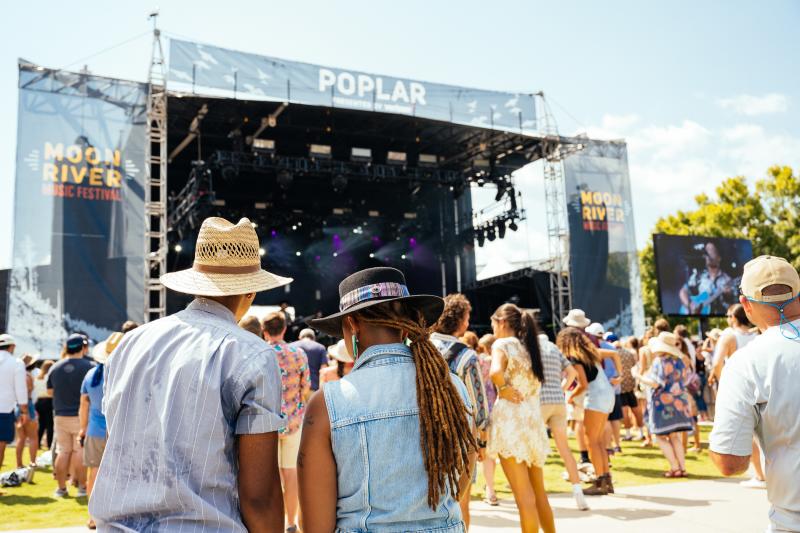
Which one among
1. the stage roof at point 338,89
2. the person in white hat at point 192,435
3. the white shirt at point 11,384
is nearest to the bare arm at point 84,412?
the white shirt at point 11,384

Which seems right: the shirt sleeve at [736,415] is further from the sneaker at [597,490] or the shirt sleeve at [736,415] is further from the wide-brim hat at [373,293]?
the sneaker at [597,490]

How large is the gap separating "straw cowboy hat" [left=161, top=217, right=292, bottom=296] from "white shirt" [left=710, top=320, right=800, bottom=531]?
1.50 m

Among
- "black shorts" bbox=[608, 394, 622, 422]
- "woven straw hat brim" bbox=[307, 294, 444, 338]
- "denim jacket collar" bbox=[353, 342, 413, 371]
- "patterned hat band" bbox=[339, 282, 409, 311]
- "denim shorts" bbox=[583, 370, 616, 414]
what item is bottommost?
"black shorts" bbox=[608, 394, 622, 422]

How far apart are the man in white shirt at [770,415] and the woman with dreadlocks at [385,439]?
35.9 inches

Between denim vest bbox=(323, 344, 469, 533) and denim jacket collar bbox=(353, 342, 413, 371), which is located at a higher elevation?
denim jacket collar bbox=(353, 342, 413, 371)

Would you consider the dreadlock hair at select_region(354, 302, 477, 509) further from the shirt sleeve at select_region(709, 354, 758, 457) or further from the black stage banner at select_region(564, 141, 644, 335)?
the black stage banner at select_region(564, 141, 644, 335)

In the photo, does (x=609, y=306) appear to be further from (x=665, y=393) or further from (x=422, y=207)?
(x=665, y=393)

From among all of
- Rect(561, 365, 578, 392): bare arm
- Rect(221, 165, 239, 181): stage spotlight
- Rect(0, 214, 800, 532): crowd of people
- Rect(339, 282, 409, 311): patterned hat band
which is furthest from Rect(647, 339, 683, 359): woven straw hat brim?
Rect(221, 165, 239, 181): stage spotlight

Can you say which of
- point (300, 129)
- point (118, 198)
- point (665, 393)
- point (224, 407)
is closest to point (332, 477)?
point (224, 407)

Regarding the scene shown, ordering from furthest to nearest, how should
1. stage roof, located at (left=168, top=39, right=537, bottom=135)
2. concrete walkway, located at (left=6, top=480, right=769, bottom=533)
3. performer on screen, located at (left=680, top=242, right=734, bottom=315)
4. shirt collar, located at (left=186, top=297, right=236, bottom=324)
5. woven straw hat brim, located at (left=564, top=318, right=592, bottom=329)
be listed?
performer on screen, located at (left=680, top=242, right=734, bottom=315)
stage roof, located at (left=168, top=39, right=537, bottom=135)
woven straw hat brim, located at (left=564, top=318, right=592, bottom=329)
concrete walkway, located at (left=6, top=480, right=769, bottom=533)
shirt collar, located at (left=186, top=297, right=236, bottom=324)

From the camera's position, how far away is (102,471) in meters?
1.77

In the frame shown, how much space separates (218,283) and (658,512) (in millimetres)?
5117

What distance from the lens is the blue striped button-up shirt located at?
169 cm

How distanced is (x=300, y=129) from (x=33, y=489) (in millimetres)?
13424
